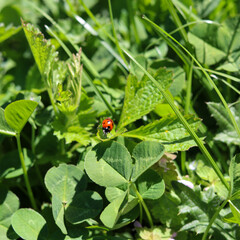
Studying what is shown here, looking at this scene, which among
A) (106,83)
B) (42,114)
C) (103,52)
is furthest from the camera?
(103,52)

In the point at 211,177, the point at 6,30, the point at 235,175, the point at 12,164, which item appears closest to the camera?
the point at 235,175

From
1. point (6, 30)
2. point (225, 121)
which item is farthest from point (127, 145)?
point (6, 30)

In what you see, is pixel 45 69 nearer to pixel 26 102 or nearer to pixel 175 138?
pixel 26 102

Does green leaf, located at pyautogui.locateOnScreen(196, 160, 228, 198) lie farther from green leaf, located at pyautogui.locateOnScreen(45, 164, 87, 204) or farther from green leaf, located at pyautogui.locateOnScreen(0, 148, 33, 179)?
green leaf, located at pyautogui.locateOnScreen(0, 148, 33, 179)

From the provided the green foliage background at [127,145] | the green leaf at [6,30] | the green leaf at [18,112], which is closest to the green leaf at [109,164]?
the green foliage background at [127,145]

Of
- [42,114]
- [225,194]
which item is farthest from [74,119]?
[225,194]

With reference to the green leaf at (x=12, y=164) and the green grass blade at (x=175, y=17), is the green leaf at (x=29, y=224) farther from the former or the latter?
the green grass blade at (x=175, y=17)

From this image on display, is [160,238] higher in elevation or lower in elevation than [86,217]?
lower

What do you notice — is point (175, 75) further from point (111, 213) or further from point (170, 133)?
point (111, 213)
